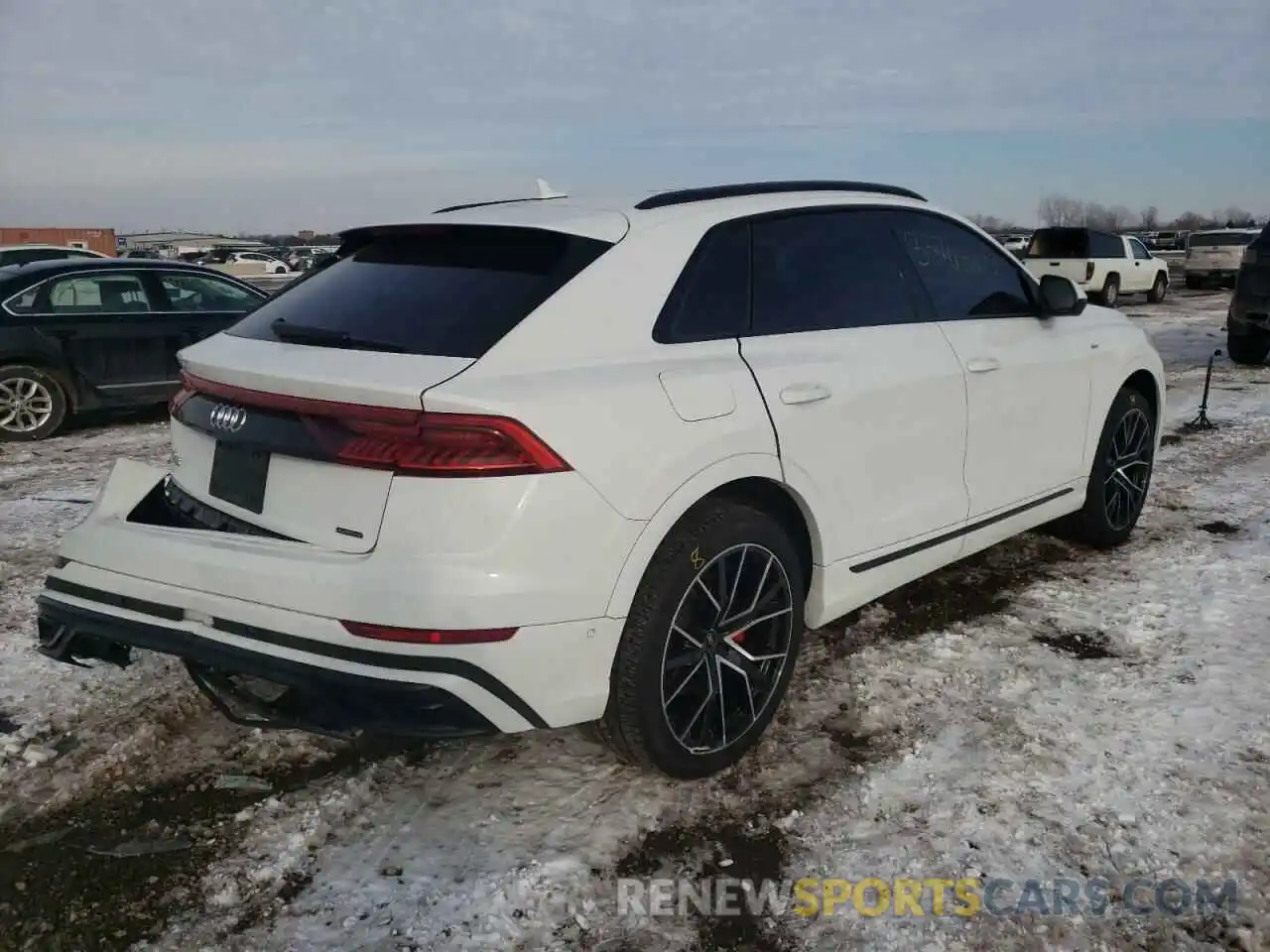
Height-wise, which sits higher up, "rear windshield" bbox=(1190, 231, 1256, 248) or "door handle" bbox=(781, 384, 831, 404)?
"rear windshield" bbox=(1190, 231, 1256, 248)

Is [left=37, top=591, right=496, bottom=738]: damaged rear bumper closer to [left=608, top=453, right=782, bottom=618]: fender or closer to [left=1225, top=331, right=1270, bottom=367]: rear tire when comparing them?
[left=608, top=453, right=782, bottom=618]: fender

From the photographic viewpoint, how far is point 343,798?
114 inches

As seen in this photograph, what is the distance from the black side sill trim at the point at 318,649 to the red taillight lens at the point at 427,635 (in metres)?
0.04

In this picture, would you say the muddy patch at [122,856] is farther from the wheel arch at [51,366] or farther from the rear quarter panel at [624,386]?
the wheel arch at [51,366]

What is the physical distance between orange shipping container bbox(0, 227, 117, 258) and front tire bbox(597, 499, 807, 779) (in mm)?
55720

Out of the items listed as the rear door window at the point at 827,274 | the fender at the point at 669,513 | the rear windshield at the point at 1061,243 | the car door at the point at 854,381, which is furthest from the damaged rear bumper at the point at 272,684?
the rear windshield at the point at 1061,243

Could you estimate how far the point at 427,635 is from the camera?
233 cm

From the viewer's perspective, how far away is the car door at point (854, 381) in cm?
310

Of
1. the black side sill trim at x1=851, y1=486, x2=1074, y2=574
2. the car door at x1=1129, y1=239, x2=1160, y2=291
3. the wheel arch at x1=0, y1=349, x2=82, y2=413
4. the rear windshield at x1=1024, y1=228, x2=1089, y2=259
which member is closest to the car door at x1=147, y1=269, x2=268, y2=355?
the wheel arch at x1=0, y1=349, x2=82, y2=413

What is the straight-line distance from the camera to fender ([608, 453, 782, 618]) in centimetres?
258

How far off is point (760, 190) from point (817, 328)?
558 mm

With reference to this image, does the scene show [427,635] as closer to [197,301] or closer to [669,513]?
[669,513]

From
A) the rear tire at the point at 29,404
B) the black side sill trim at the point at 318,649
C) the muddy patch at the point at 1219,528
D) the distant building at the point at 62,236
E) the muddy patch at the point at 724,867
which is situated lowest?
the muddy patch at the point at 724,867

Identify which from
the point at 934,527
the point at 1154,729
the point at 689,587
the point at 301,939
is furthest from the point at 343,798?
the point at 1154,729
